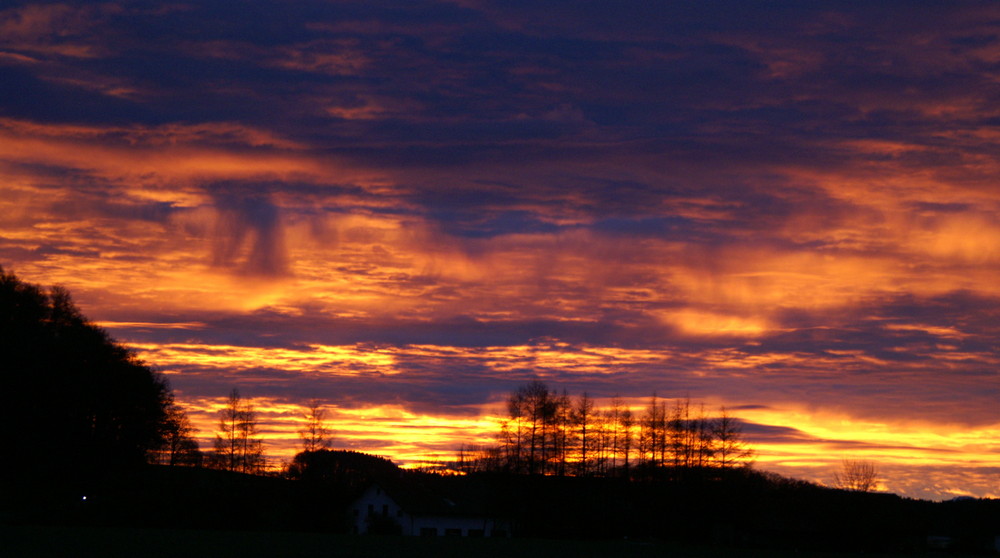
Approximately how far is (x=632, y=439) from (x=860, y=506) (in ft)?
86.4

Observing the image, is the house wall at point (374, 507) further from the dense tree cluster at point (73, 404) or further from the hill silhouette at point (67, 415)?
the hill silhouette at point (67, 415)

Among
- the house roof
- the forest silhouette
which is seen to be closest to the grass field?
the forest silhouette

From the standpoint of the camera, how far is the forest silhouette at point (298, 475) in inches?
2761

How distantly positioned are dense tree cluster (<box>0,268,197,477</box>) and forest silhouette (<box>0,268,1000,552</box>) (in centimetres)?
11

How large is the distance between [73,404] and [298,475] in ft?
67.7

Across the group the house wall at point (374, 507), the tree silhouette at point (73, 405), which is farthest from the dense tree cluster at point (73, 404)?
the house wall at point (374, 507)

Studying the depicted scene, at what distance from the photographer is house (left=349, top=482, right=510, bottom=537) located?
89562 mm

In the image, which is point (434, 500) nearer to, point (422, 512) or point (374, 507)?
point (422, 512)

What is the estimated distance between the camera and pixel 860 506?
3002 inches

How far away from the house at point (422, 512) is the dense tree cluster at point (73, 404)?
21646 mm

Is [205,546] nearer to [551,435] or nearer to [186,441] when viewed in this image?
A: [551,435]

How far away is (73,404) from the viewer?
72.2 metres

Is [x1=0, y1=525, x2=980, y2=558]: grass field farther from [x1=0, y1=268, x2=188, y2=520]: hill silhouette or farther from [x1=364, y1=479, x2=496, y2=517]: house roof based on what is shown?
[x1=364, y1=479, x2=496, y2=517]: house roof

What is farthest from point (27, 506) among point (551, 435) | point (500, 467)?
point (551, 435)
